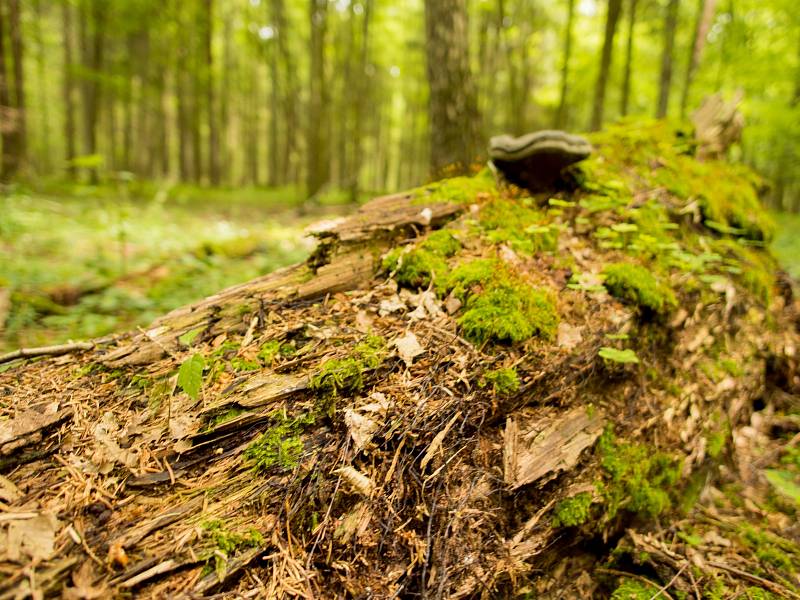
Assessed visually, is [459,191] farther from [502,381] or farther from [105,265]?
[105,265]

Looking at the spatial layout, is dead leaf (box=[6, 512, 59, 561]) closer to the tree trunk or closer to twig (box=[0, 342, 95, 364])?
twig (box=[0, 342, 95, 364])

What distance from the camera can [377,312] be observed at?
2439 mm

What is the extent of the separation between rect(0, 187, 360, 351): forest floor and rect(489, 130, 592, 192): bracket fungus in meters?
1.64

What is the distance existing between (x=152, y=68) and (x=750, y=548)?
75.2 ft

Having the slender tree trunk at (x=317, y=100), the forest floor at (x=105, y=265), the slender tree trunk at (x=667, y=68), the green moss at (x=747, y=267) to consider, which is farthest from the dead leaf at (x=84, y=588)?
the slender tree trunk at (x=667, y=68)

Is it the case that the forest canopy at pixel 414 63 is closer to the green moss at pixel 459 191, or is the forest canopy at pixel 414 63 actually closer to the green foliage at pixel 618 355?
the green moss at pixel 459 191

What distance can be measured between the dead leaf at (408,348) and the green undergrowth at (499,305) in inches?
10.8

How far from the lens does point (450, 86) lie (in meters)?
5.11

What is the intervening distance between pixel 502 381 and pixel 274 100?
80.5 ft

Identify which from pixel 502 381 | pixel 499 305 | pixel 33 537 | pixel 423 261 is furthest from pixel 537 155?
pixel 33 537

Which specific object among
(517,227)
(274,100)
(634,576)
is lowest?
(634,576)

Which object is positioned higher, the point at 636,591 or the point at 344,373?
the point at 344,373

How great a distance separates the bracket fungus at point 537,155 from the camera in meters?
3.07

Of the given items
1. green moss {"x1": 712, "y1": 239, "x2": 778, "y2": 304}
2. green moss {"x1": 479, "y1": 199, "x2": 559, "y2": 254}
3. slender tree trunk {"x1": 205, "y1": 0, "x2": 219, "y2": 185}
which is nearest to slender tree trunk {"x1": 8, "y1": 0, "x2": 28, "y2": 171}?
slender tree trunk {"x1": 205, "y1": 0, "x2": 219, "y2": 185}
